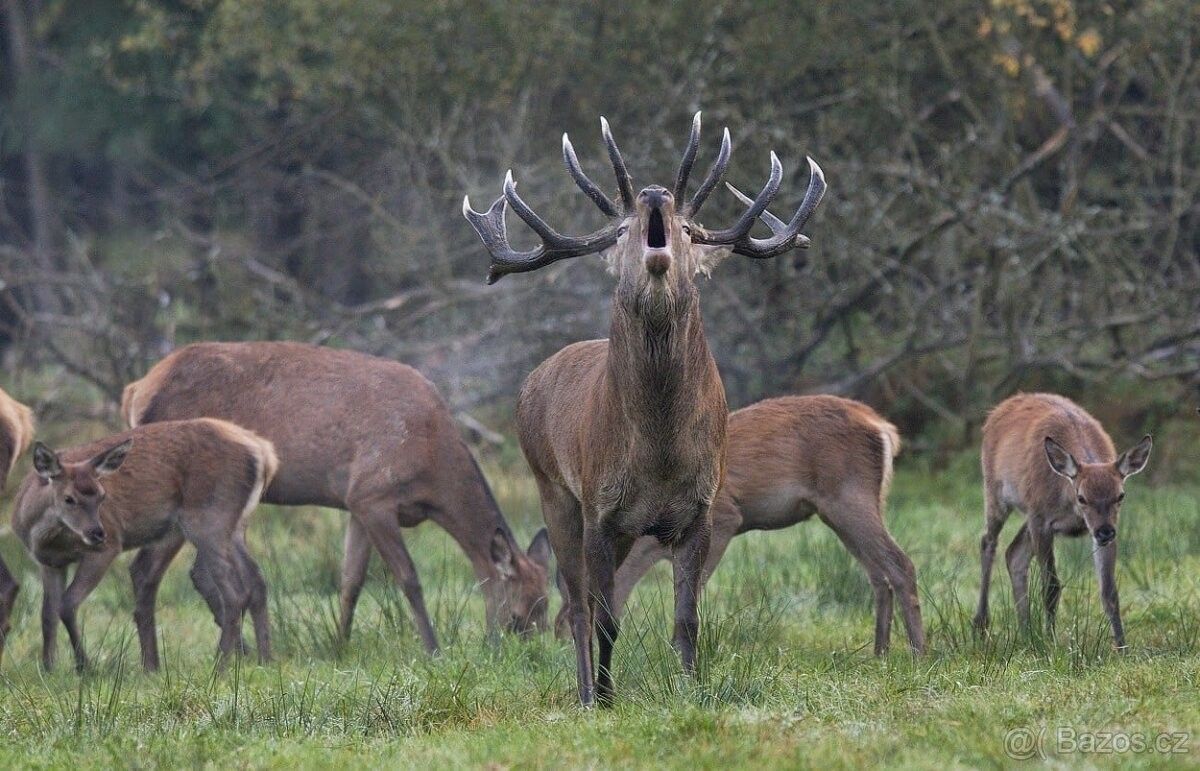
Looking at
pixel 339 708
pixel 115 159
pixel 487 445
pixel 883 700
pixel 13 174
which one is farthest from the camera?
pixel 13 174

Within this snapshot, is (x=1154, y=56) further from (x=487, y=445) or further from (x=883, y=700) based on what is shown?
(x=883, y=700)

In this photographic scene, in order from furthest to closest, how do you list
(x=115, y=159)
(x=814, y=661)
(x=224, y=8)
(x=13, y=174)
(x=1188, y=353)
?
(x=13, y=174) < (x=115, y=159) < (x=224, y=8) < (x=1188, y=353) < (x=814, y=661)

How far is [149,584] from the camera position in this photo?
9.23 meters

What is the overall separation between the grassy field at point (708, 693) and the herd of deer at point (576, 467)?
26 cm

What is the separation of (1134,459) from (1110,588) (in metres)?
0.81

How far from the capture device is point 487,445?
1452cm

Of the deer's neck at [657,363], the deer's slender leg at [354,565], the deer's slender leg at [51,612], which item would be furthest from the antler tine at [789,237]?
the deer's slender leg at [51,612]

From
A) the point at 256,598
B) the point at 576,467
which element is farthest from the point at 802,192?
the point at 576,467

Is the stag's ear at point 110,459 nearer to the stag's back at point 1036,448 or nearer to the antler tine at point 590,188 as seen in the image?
the antler tine at point 590,188

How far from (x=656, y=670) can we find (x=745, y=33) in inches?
382

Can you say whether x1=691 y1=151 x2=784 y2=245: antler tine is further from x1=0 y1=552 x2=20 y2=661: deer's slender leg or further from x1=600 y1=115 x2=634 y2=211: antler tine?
x1=0 y1=552 x2=20 y2=661: deer's slender leg

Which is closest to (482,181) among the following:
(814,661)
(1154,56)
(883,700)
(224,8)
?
(224,8)

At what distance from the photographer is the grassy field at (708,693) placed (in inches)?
209

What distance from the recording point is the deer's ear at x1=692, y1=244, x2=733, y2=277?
627 centimetres
